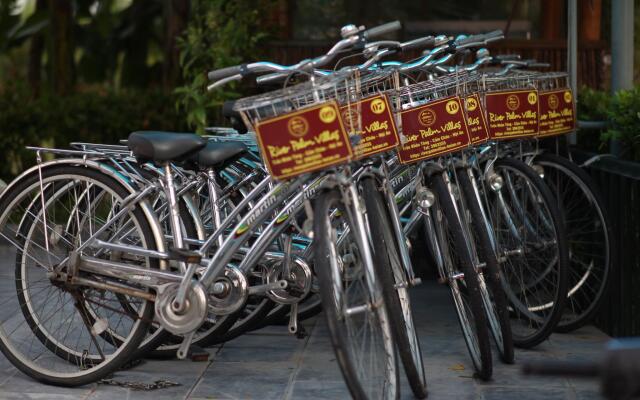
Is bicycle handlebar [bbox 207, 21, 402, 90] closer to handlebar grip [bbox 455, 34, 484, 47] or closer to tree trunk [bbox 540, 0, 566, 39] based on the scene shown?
handlebar grip [bbox 455, 34, 484, 47]

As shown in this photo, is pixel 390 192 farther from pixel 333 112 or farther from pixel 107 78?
pixel 107 78

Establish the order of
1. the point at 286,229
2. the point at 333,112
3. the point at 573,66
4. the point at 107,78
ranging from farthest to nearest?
the point at 107,78
the point at 573,66
the point at 286,229
the point at 333,112

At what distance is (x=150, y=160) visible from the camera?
170 inches

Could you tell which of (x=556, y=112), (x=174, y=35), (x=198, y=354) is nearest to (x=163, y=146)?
(x=198, y=354)

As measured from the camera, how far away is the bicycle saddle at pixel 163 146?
4238mm

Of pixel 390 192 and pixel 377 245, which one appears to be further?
pixel 390 192

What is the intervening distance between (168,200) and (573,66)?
2.78 metres

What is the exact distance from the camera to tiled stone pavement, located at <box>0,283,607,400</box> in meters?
4.42

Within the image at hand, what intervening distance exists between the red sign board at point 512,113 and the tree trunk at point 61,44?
274 inches

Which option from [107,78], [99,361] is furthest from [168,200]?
[107,78]

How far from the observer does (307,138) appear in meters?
3.70

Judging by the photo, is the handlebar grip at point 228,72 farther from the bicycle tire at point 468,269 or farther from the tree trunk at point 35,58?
the tree trunk at point 35,58

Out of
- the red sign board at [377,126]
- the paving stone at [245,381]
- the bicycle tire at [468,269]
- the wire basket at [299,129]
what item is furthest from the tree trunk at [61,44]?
the wire basket at [299,129]

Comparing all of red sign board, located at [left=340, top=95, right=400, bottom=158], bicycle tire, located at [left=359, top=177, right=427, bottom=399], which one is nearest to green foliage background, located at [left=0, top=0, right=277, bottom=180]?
red sign board, located at [left=340, top=95, right=400, bottom=158]
